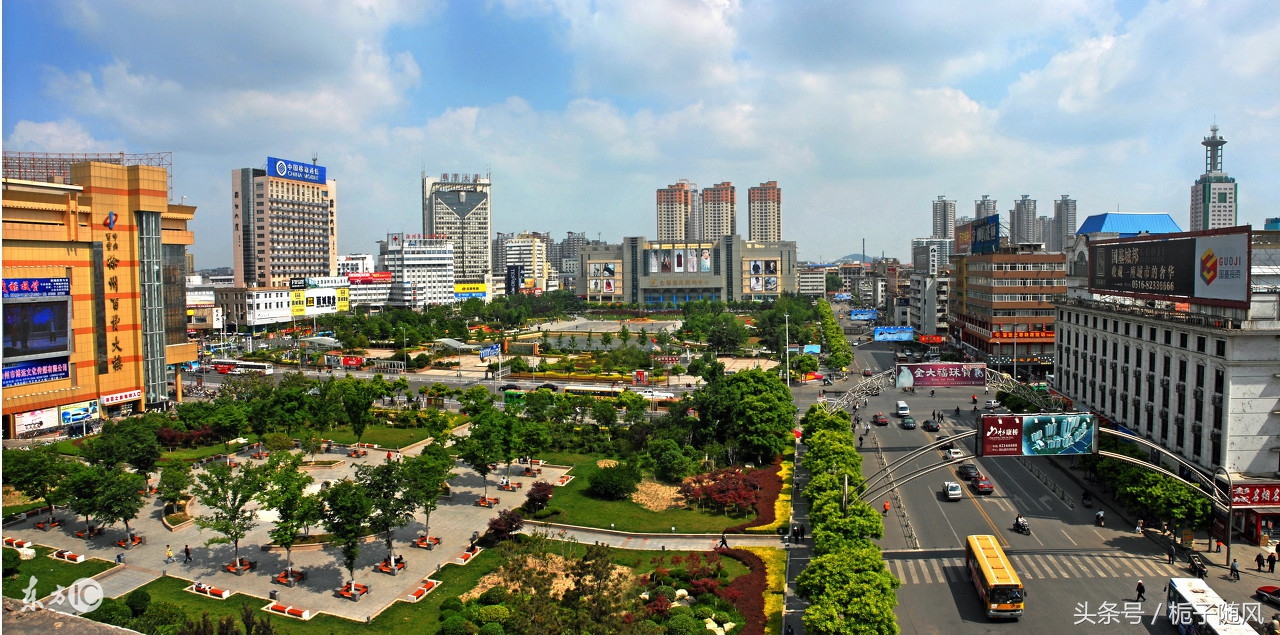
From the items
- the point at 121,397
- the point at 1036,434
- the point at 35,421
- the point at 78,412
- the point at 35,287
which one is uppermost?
the point at 35,287

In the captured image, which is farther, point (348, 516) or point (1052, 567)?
point (1052, 567)

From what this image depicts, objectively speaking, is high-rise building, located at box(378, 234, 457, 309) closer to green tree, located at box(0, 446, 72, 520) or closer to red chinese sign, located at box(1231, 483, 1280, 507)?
green tree, located at box(0, 446, 72, 520)

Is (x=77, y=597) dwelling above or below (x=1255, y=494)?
below

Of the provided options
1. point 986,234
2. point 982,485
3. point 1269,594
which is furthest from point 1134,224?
point 1269,594

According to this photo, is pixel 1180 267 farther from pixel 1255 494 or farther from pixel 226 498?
pixel 226 498

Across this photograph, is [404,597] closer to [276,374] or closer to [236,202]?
[276,374]

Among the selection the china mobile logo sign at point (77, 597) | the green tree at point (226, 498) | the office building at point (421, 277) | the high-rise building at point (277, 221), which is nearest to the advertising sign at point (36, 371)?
the china mobile logo sign at point (77, 597)
